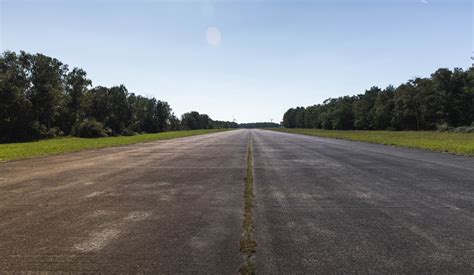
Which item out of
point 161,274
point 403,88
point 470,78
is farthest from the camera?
point 403,88

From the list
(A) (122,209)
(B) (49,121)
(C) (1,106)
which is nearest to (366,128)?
(B) (49,121)

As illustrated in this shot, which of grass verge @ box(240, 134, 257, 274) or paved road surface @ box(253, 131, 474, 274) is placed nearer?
grass verge @ box(240, 134, 257, 274)

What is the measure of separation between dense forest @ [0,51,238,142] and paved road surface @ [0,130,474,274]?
160ft

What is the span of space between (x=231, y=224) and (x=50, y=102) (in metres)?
63.5

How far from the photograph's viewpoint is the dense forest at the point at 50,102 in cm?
5309

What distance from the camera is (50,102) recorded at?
2394 inches

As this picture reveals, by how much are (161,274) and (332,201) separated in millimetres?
5009

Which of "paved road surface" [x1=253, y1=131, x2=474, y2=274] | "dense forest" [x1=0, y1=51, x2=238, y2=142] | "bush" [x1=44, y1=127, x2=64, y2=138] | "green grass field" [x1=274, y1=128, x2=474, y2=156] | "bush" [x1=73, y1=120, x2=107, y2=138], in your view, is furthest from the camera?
"bush" [x1=73, y1=120, x2=107, y2=138]

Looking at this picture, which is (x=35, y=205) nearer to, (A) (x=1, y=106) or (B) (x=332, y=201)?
(B) (x=332, y=201)

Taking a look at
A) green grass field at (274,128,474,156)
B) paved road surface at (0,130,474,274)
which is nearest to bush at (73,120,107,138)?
green grass field at (274,128,474,156)

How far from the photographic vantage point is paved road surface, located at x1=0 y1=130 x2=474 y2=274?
4.40m

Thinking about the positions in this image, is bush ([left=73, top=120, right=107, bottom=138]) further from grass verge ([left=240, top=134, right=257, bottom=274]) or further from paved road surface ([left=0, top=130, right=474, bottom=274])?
grass verge ([left=240, top=134, right=257, bottom=274])

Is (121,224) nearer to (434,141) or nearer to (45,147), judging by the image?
(45,147)

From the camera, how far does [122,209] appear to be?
24.1 feet
